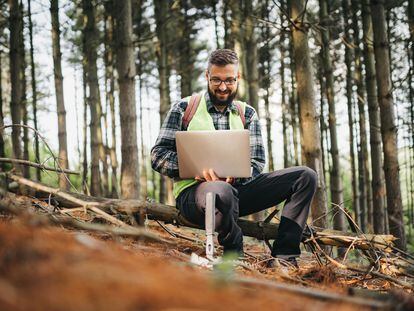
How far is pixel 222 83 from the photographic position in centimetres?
359

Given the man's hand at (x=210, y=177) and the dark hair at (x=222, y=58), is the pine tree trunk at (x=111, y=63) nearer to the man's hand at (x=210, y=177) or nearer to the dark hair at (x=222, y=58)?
the dark hair at (x=222, y=58)

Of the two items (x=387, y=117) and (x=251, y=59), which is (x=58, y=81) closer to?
(x=251, y=59)

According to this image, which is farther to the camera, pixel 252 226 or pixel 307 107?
pixel 307 107

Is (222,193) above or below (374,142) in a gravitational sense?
below

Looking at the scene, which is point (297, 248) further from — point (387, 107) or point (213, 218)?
point (387, 107)

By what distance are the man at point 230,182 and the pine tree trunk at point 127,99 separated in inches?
78.8

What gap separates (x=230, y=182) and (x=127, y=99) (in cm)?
265

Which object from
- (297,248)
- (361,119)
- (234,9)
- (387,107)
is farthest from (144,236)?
(361,119)

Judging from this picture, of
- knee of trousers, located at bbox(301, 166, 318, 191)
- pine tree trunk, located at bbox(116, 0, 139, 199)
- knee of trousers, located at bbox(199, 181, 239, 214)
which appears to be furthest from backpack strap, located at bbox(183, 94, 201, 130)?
pine tree trunk, located at bbox(116, 0, 139, 199)

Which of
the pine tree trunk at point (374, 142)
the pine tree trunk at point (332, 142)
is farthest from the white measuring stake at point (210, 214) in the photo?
the pine tree trunk at point (374, 142)

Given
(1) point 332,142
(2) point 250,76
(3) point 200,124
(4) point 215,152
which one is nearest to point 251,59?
(2) point 250,76

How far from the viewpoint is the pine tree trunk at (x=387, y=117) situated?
202 inches

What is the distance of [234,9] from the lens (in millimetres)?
8930

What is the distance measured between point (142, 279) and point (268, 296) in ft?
1.61
